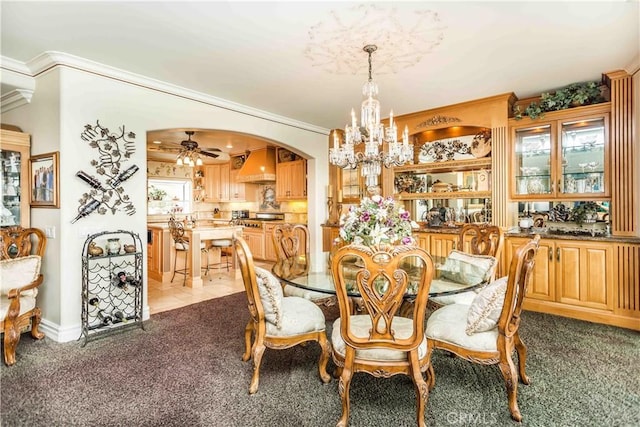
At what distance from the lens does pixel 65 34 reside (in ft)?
8.70

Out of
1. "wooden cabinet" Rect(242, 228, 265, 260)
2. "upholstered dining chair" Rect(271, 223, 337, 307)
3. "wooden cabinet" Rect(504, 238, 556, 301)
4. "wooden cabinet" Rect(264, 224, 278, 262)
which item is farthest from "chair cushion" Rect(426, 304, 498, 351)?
"wooden cabinet" Rect(242, 228, 265, 260)

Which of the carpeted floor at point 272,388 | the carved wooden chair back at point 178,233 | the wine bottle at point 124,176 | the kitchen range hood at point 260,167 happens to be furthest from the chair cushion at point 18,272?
the kitchen range hood at point 260,167

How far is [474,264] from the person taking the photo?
290 centimetres

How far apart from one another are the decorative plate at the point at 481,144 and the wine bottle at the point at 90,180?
15.4 feet

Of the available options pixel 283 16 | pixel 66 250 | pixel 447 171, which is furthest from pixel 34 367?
pixel 447 171

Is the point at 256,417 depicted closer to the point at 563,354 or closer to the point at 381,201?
the point at 381,201

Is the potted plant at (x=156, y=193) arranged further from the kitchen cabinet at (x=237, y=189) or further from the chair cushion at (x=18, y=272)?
the chair cushion at (x=18, y=272)

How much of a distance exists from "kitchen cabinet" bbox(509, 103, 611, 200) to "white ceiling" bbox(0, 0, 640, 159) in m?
0.44

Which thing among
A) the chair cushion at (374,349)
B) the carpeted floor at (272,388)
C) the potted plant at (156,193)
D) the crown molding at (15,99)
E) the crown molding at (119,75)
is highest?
the crown molding at (119,75)

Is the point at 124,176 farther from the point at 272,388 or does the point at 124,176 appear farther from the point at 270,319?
the point at 272,388

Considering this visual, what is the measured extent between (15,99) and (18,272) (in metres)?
2.06

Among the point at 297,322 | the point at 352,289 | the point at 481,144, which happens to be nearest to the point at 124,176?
the point at 297,322

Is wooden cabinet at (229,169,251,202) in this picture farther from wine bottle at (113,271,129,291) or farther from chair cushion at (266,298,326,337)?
chair cushion at (266,298,326,337)

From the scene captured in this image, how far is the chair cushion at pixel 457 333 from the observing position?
1994 mm
